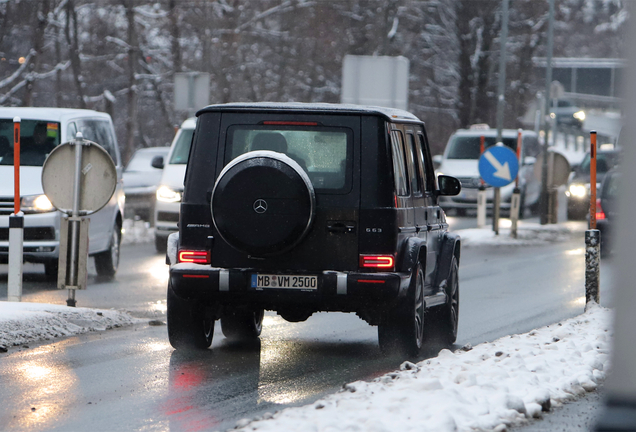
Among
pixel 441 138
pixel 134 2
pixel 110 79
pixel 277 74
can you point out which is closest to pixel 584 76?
pixel 441 138

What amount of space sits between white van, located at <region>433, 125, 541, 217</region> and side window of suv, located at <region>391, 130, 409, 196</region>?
771 inches

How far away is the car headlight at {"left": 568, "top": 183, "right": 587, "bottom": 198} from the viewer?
26.8m

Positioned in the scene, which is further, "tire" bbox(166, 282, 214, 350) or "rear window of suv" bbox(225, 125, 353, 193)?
"tire" bbox(166, 282, 214, 350)

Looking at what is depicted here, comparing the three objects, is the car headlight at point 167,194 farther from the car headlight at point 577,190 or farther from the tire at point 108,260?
Answer: the car headlight at point 577,190

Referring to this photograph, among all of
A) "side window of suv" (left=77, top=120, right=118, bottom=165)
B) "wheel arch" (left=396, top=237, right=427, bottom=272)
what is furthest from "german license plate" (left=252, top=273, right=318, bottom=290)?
"side window of suv" (left=77, top=120, right=118, bottom=165)

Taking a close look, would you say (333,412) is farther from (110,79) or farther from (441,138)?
(441,138)

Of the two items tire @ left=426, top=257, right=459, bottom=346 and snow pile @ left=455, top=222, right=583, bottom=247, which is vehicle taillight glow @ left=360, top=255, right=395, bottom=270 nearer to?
tire @ left=426, top=257, right=459, bottom=346

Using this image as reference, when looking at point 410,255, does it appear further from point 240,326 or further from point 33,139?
point 33,139

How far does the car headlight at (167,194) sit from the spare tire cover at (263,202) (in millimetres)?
10550

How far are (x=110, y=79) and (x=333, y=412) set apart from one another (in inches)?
1452

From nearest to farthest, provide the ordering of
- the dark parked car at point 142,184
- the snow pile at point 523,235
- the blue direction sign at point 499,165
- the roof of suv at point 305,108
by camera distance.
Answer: the roof of suv at point 305,108
the blue direction sign at point 499,165
the snow pile at point 523,235
the dark parked car at point 142,184

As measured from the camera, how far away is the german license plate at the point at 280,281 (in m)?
8.02

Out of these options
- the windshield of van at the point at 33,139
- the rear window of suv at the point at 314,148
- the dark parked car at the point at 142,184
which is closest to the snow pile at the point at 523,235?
the dark parked car at the point at 142,184

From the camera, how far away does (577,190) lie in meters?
27.0
